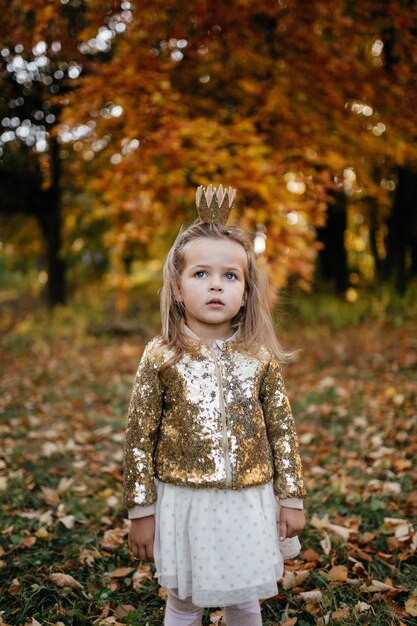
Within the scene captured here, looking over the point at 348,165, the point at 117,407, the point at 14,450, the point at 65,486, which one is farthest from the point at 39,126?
the point at 65,486

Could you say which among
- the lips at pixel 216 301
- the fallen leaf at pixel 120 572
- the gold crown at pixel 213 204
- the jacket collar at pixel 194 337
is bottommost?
the fallen leaf at pixel 120 572

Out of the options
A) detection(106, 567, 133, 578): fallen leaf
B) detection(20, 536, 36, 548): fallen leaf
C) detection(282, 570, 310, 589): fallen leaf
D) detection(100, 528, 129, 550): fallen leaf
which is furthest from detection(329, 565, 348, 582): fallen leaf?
detection(20, 536, 36, 548): fallen leaf

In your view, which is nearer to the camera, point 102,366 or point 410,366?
point 410,366

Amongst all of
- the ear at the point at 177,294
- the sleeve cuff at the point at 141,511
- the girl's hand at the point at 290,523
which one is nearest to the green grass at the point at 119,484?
the girl's hand at the point at 290,523

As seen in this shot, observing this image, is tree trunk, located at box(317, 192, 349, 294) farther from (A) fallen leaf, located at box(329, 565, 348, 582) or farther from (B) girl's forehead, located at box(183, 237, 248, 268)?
(B) girl's forehead, located at box(183, 237, 248, 268)

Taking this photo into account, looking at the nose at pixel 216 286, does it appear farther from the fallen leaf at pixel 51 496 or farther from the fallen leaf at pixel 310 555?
the fallen leaf at pixel 51 496

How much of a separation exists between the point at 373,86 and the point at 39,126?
6447 millimetres

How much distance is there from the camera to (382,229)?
14844mm

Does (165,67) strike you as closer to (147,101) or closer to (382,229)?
(147,101)

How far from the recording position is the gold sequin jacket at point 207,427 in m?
1.89

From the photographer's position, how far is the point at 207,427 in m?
1.90

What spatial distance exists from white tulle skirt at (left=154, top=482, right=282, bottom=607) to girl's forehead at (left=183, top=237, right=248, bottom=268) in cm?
82

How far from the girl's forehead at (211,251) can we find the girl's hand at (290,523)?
3.10 ft

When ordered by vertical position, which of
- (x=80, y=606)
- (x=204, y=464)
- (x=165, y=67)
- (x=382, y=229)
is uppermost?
(x=165, y=67)
